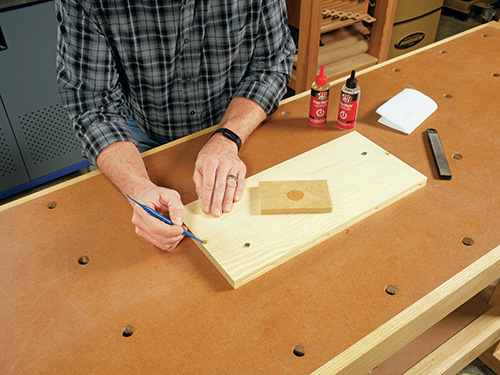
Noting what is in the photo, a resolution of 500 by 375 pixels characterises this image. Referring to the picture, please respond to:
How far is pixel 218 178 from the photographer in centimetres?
101

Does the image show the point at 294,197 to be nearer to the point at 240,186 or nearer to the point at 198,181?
the point at 240,186

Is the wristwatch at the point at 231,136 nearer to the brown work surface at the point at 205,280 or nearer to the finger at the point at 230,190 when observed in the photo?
the brown work surface at the point at 205,280

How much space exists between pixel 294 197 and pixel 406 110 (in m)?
0.49

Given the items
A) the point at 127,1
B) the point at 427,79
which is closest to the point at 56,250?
the point at 127,1

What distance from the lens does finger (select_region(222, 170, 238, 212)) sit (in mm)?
970

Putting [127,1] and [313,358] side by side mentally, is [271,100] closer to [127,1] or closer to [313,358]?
[127,1]

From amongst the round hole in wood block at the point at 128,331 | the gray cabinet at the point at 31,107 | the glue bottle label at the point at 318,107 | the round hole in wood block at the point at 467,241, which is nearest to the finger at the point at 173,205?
the round hole in wood block at the point at 128,331

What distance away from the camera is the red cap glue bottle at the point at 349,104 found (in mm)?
1143

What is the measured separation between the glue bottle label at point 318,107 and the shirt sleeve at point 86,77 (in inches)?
19.3

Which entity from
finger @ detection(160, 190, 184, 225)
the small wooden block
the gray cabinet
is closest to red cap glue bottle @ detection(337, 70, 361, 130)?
the small wooden block

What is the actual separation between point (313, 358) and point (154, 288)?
0.32 metres

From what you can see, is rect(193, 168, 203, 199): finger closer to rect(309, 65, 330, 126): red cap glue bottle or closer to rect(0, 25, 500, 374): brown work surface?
rect(0, 25, 500, 374): brown work surface

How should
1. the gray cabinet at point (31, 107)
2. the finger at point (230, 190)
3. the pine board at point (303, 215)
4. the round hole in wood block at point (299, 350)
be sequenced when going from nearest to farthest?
the round hole in wood block at point (299, 350), the pine board at point (303, 215), the finger at point (230, 190), the gray cabinet at point (31, 107)

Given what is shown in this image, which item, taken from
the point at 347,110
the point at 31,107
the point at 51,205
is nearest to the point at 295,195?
the point at 347,110
